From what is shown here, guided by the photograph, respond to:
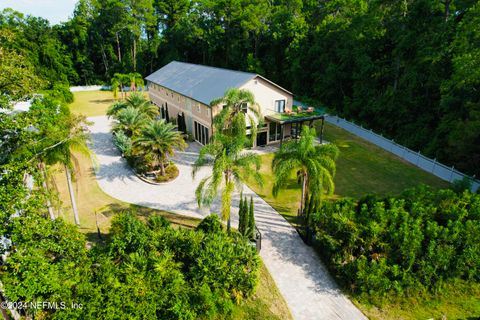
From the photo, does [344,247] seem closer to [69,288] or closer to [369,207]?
[369,207]

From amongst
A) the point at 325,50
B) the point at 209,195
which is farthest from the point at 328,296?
the point at 325,50

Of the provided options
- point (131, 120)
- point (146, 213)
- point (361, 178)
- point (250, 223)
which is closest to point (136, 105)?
point (131, 120)

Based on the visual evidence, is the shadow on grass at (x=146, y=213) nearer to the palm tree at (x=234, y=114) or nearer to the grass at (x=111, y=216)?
the grass at (x=111, y=216)

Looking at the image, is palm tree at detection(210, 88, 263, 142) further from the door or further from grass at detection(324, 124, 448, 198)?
grass at detection(324, 124, 448, 198)

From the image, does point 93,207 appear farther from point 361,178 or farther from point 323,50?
point 323,50

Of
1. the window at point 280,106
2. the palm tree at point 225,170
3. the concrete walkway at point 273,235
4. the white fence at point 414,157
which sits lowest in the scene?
the concrete walkway at point 273,235

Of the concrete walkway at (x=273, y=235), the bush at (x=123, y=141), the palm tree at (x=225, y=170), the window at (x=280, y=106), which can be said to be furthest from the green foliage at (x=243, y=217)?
the window at (x=280, y=106)

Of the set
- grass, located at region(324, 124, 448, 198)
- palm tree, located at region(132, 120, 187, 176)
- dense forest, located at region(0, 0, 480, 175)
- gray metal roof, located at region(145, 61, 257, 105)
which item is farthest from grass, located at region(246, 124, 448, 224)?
gray metal roof, located at region(145, 61, 257, 105)
